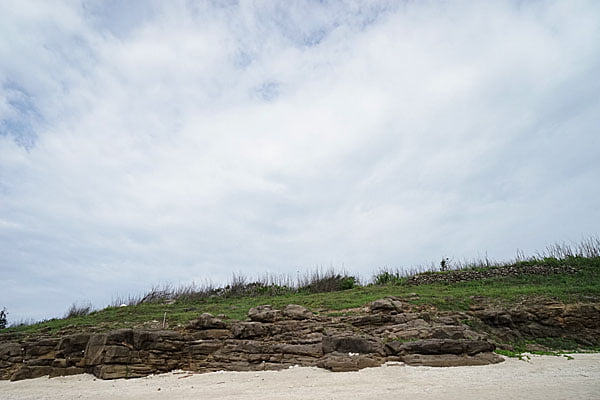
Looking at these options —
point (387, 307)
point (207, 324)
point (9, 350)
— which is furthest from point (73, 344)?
point (387, 307)

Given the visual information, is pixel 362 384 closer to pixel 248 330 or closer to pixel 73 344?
pixel 248 330

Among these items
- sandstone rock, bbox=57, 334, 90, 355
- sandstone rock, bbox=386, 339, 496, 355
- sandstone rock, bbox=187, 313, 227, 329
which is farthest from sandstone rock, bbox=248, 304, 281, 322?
sandstone rock, bbox=57, 334, 90, 355

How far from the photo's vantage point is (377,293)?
1543 cm

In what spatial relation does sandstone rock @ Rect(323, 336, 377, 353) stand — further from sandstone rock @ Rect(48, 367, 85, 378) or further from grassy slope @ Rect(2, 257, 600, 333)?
sandstone rock @ Rect(48, 367, 85, 378)

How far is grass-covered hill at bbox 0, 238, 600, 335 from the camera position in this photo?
1280cm

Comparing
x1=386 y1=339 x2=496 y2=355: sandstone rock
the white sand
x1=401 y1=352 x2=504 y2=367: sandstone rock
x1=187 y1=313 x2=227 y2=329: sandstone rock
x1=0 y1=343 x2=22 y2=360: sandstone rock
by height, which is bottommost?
the white sand

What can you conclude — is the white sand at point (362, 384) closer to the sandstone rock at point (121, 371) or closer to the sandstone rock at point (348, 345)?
the sandstone rock at point (121, 371)

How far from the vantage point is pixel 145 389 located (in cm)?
816

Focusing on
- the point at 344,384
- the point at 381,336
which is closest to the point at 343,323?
the point at 381,336

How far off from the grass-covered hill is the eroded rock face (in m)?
1.04

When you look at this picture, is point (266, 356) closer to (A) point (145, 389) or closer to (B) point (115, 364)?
(A) point (145, 389)

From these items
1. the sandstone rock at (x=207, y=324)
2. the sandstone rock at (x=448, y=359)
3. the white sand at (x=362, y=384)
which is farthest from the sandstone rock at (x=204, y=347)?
the sandstone rock at (x=448, y=359)

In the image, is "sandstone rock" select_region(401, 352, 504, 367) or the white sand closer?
the white sand

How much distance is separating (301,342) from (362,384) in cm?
306
